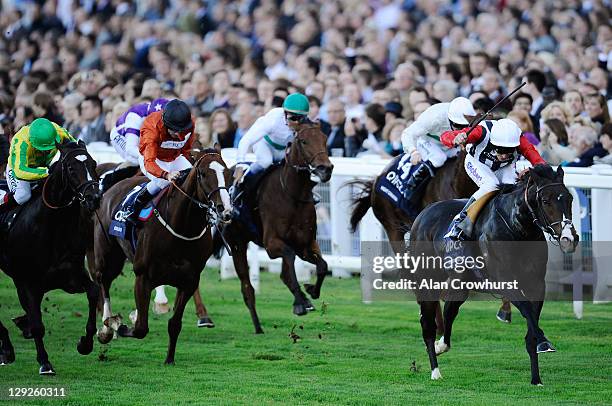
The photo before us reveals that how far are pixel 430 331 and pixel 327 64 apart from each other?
9.55 m

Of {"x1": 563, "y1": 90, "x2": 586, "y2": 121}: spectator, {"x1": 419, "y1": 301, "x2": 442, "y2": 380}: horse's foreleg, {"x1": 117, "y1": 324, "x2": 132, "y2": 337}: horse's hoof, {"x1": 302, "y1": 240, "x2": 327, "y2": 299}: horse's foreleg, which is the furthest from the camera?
{"x1": 563, "y1": 90, "x2": 586, "y2": 121}: spectator

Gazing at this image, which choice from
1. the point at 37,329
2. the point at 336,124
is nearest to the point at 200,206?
the point at 37,329

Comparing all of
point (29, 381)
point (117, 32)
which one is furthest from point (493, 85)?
point (117, 32)

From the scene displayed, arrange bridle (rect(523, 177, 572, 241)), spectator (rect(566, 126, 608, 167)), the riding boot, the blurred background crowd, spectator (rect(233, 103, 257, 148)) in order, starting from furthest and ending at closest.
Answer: spectator (rect(233, 103, 257, 148)), the blurred background crowd, spectator (rect(566, 126, 608, 167)), the riding boot, bridle (rect(523, 177, 572, 241))

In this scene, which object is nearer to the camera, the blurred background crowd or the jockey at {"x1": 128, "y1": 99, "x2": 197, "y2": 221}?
the jockey at {"x1": 128, "y1": 99, "x2": 197, "y2": 221}

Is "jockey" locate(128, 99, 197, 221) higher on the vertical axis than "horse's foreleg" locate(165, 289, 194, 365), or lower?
higher

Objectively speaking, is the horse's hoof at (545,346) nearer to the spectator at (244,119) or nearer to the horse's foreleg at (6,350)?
the horse's foreleg at (6,350)

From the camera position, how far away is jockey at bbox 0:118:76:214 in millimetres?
9797

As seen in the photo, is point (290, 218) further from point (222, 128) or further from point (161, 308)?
point (222, 128)

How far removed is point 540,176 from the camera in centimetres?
855

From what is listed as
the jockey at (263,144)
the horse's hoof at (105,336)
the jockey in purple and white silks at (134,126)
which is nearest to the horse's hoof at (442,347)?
the horse's hoof at (105,336)

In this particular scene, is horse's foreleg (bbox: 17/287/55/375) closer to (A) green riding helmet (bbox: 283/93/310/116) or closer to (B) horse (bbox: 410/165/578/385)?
(B) horse (bbox: 410/165/578/385)

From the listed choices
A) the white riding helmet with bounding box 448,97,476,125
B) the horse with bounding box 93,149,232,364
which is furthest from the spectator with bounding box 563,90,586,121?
the horse with bounding box 93,149,232,364

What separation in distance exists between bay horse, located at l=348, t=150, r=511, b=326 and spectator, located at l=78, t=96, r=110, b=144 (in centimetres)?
504
